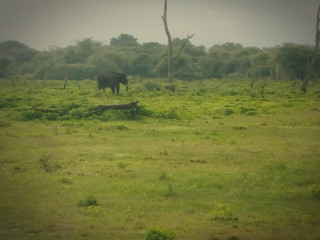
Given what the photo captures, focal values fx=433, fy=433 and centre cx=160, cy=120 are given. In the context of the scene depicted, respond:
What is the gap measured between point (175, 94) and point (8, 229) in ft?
87.1

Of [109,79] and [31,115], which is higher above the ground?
[109,79]

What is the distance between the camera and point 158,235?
310 inches

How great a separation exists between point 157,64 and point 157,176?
49.4 m

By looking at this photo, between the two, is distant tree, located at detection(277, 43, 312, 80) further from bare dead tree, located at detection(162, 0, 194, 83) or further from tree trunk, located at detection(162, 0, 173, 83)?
tree trunk, located at detection(162, 0, 173, 83)

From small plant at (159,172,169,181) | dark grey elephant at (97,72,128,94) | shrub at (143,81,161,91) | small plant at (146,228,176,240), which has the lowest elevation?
small plant at (146,228,176,240)

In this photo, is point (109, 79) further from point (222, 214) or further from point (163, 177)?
point (222, 214)

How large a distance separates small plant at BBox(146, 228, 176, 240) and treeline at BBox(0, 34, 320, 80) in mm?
43558

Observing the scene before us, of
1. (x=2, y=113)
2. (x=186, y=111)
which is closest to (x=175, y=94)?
(x=186, y=111)

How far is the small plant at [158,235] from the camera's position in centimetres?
784

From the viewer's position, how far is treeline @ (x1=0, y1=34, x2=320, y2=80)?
51062 millimetres

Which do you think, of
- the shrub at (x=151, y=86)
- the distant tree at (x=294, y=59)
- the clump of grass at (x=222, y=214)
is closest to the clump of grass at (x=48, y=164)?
the clump of grass at (x=222, y=214)

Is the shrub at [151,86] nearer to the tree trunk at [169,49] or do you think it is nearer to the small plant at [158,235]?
the tree trunk at [169,49]

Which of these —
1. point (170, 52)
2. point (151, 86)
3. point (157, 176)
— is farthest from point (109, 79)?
point (157, 176)

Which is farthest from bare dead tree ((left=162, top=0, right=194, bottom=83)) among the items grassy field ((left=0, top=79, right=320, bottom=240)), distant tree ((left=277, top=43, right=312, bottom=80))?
grassy field ((left=0, top=79, right=320, bottom=240))
